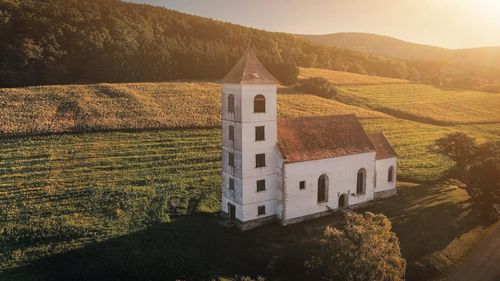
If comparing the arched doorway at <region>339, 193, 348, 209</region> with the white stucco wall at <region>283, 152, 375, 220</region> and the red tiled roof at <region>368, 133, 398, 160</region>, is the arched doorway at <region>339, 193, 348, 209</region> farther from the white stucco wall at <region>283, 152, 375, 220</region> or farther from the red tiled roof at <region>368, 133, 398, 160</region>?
the red tiled roof at <region>368, 133, 398, 160</region>

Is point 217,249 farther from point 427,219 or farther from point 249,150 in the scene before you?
point 427,219

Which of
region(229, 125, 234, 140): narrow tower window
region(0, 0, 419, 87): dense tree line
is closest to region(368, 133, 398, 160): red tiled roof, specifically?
region(229, 125, 234, 140): narrow tower window

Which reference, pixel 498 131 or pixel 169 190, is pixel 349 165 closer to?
pixel 169 190

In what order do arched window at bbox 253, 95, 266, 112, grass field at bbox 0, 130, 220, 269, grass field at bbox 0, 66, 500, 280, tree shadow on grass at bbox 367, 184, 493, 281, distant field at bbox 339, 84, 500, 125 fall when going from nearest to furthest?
grass field at bbox 0, 66, 500, 280
tree shadow on grass at bbox 367, 184, 493, 281
grass field at bbox 0, 130, 220, 269
arched window at bbox 253, 95, 266, 112
distant field at bbox 339, 84, 500, 125

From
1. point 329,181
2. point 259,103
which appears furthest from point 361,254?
point 259,103

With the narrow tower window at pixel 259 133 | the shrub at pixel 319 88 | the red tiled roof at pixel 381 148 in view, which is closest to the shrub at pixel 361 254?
the narrow tower window at pixel 259 133

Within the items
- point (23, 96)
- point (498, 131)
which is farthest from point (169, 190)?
point (498, 131)

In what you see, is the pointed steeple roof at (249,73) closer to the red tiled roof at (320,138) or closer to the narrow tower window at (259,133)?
the narrow tower window at (259,133)
